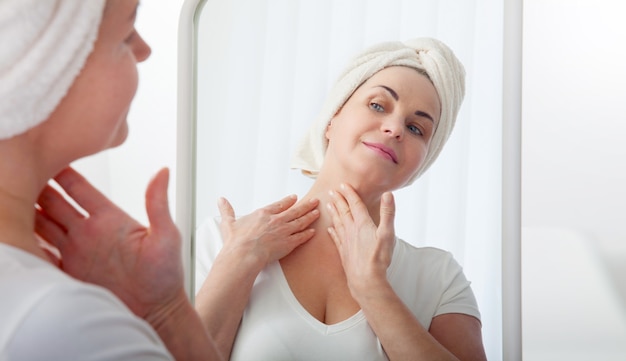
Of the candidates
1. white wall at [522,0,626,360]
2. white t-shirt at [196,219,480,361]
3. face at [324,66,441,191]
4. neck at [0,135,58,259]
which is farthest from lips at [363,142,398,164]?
white wall at [522,0,626,360]

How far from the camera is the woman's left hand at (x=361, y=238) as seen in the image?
2.99 ft

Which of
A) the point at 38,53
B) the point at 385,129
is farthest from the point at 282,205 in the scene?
the point at 38,53

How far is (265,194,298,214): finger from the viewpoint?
3.20ft

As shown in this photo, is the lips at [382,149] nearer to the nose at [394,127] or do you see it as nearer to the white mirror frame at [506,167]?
the nose at [394,127]

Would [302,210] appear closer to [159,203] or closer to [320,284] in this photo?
[320,284]

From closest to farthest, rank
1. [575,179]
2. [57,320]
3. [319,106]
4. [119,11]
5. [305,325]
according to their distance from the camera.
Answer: [57,320] → [119,11] → [305,325] → [319,106] → [575,179]

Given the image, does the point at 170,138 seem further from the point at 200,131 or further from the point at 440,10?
the point at 440,10

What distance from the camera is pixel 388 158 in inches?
37.4

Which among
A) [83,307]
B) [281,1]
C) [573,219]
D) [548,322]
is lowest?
[548,322]

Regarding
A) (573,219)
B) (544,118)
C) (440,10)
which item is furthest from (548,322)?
(440,10)

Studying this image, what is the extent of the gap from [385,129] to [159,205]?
383 mm

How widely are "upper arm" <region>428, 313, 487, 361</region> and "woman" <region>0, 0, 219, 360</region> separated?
34cm

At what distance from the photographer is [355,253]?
920 millimetres

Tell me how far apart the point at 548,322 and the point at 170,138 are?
0.77 metres
